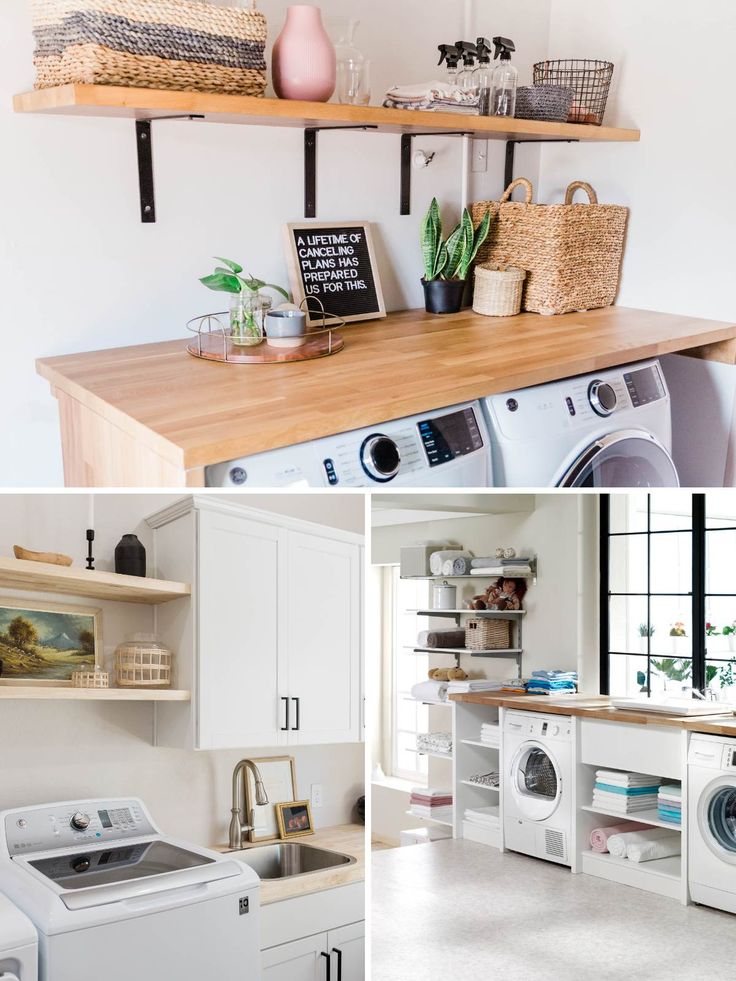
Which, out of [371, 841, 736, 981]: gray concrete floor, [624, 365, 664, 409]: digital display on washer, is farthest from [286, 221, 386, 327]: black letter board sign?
[371, 841, 736, 981]: gray concrete floor

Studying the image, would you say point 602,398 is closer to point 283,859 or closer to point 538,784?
point 538,784

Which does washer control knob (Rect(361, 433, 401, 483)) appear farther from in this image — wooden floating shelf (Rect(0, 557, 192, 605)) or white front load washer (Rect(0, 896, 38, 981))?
white front load washer (Rect(0, 896, 38, 981))

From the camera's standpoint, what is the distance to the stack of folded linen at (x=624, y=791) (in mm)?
3312

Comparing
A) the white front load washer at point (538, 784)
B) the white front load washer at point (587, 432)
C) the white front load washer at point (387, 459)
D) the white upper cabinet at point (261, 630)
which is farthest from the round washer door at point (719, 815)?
the white upper cabinet at point (261, 630)

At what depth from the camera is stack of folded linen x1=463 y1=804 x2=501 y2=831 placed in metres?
2.18

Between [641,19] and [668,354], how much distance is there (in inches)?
44.2

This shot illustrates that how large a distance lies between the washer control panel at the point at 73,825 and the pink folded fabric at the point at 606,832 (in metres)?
1.47

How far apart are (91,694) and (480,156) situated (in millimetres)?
2212

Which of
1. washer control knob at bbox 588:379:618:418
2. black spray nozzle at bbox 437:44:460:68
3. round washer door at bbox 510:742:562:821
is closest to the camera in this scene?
round washer door at bbox 510:742:562:821

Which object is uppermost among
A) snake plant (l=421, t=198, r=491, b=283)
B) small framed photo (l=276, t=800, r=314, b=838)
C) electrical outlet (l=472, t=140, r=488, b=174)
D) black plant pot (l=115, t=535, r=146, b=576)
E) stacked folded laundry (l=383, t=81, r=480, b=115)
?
electrical outlet (l=472, t=140, r=488, b=174)

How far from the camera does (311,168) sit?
2859mm

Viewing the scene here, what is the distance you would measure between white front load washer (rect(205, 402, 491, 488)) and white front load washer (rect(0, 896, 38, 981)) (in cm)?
80

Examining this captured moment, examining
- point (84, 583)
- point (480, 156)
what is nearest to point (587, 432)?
point (480, 156)

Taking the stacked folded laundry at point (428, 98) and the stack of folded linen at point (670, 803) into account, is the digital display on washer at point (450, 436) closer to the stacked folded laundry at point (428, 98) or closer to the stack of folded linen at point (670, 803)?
the stacked folded laundry at point (428, 98)
